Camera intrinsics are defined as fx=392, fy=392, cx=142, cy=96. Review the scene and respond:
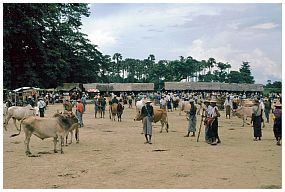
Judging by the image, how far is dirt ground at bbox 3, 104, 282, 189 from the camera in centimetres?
758

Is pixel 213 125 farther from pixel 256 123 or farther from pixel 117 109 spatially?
pixel 117 109

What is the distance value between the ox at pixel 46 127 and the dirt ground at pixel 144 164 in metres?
0.50

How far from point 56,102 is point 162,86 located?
26824 mm

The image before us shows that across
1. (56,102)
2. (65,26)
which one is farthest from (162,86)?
(56,102)

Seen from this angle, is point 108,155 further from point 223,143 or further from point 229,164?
point 223,143

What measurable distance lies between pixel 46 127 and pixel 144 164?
3260 millimetres

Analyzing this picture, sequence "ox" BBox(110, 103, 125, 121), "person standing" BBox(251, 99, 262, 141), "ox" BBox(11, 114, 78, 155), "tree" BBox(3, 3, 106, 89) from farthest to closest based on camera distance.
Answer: "tree" BBox(3, 3, 106, 89)
"ox" BBox(110, 103, 125, 121)
"person standing" BBox(251, 99, 262, 141)
"ox" BBox(11, 114, 78, 155)

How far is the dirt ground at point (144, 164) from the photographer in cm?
758

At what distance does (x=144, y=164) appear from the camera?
9391 millimetres

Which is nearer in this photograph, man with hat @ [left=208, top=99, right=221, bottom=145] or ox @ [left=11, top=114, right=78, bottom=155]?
ox @ [left=11, top=114, right=78, bottom=155]

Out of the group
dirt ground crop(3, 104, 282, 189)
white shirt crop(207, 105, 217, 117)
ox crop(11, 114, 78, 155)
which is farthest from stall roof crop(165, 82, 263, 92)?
ox crop(11, 114, 78, 155)

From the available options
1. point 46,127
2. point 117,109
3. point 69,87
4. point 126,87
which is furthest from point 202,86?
point 46,127

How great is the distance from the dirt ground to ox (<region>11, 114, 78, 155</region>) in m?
0.50

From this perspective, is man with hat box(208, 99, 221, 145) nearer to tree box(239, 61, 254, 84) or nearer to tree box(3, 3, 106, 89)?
tree box(3, 3, 106, 89)
